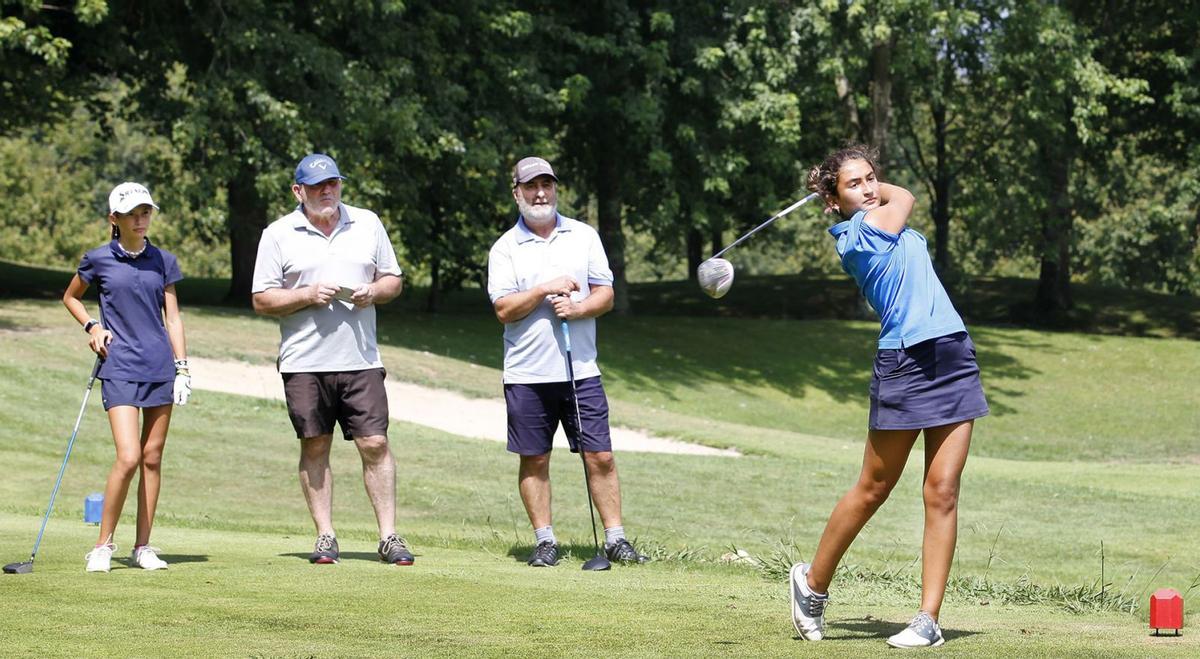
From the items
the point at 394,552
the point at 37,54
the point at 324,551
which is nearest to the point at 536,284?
the point at 394,552

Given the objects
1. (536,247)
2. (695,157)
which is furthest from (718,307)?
(536,247)

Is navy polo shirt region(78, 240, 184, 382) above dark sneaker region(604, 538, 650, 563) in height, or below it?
above

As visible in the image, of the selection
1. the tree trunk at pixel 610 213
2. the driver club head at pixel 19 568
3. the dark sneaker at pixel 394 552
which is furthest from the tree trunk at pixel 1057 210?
the driver club head at pixel 19 568

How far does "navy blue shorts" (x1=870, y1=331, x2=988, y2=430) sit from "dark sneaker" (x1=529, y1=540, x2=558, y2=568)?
113 inches

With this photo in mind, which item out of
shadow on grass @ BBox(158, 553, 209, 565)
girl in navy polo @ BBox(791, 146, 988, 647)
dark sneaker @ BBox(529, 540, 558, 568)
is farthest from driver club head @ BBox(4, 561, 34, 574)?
girl in navy polo @ BBox(791, 146, 988, 647)

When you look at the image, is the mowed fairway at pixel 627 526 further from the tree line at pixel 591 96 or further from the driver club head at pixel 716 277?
the tree line at pixel 591 96

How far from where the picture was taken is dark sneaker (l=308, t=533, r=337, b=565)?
789 centimetres

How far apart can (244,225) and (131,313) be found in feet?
75.2

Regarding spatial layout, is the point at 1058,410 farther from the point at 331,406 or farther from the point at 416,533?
the point at 331,406

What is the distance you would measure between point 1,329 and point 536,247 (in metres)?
17.1

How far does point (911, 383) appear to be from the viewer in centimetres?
573

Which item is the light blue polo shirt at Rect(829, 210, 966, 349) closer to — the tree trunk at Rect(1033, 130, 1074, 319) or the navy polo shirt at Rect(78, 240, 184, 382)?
the navy polo shirt at Rect(78, 240, 184, 382)

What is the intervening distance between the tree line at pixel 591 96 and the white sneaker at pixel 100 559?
1756 centimetres

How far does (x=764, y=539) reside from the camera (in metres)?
11.5
